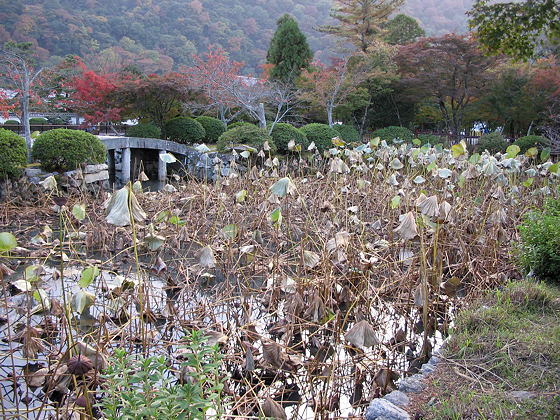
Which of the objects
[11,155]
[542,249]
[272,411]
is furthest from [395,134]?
[272,411]

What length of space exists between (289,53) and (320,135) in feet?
17.4

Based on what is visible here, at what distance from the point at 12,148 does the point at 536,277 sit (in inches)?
289

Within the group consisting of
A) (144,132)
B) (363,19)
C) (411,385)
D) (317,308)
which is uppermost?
(363,19)

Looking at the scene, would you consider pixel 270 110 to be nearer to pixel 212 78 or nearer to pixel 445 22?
pixel 212 78

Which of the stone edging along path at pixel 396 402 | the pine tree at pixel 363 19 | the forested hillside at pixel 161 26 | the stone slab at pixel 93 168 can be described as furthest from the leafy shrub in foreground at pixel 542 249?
the forested hillside at pixel 161 26

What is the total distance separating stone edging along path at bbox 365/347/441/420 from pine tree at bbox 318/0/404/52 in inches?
695

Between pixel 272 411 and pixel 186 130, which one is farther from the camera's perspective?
pixel 186 130

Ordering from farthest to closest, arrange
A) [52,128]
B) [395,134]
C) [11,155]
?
[52,128] → [395,134] → [11,155]

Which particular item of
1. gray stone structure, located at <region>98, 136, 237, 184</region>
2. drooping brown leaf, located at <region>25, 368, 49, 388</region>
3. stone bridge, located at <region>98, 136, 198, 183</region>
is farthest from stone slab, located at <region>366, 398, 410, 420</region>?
stone bridge, located at <region>98, 136, 198, 183</region>

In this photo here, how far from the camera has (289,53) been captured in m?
15.8

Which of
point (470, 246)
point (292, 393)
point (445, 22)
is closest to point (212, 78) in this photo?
point (470, 246)

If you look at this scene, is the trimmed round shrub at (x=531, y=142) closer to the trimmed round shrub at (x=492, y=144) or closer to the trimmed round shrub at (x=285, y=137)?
the trimmed round shrub at (x=492, y=144)

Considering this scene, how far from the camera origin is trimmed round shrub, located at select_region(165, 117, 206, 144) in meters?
12.6

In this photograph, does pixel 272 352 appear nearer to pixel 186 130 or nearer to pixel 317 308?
pixel 317 308
